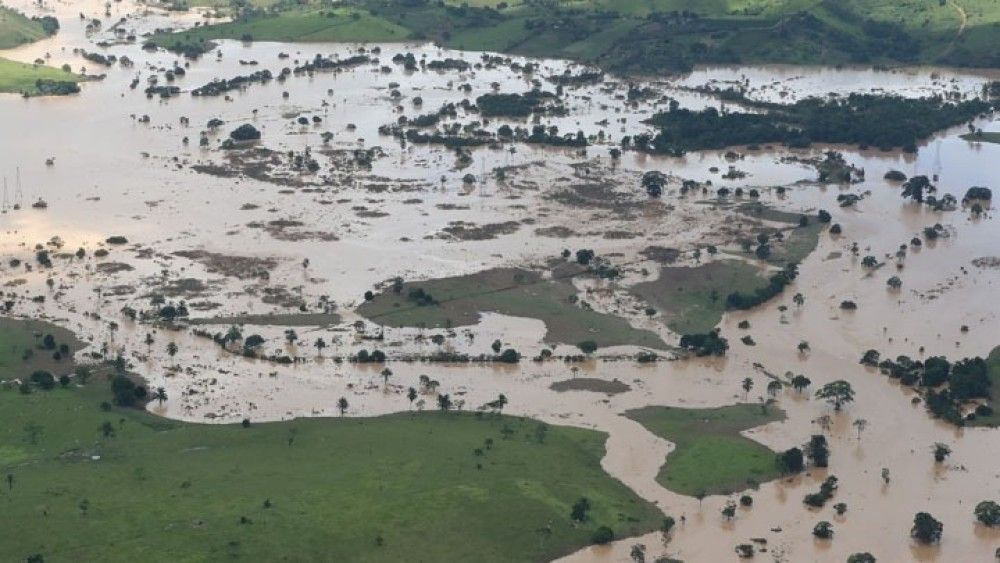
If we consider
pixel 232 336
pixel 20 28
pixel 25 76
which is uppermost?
pixel 20 28

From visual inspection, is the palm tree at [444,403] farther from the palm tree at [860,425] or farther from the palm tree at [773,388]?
the palm tree at [860,425]

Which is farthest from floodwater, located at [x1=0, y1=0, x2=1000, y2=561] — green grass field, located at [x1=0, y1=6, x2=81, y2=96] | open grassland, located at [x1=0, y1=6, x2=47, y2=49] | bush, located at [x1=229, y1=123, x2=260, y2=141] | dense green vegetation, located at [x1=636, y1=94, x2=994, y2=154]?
open grassland, located at [x1=0, y1=6, x2=47, y2=49]

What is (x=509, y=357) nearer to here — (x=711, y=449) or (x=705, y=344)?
(x=705, y=344)

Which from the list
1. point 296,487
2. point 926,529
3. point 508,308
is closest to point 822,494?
point 926,529

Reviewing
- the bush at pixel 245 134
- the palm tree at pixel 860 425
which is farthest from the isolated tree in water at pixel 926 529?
the bush at pixel 245 134

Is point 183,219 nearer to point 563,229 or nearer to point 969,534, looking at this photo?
point 563,229

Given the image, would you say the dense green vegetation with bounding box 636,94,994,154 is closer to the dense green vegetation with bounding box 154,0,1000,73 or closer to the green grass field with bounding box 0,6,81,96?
the dense green vegetation with bounding box 154,0,1000,73
